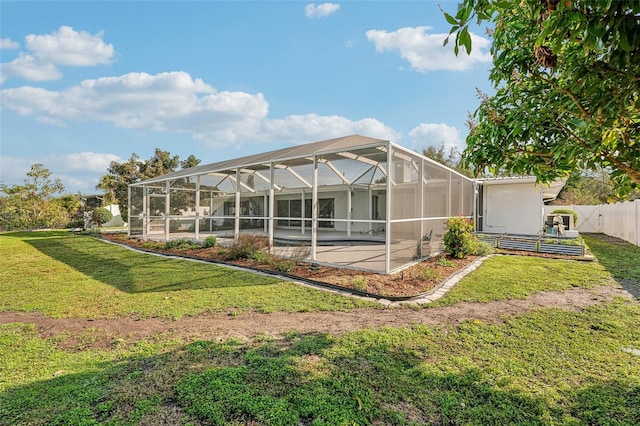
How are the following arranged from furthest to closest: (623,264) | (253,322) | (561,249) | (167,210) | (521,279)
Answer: (167,210)
(561,249)
(623,264)
(521,279)
(253,322)

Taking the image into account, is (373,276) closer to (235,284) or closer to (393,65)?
(235,284)

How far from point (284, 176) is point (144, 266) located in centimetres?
738

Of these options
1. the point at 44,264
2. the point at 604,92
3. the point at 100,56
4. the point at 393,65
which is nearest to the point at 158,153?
the point at 100,56

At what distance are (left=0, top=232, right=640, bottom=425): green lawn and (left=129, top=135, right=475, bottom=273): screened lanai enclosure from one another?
11.4 feet

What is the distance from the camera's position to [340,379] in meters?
2.75

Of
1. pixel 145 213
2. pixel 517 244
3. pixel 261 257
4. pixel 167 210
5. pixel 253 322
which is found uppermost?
pixel 167 210

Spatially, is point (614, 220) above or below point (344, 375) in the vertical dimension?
above

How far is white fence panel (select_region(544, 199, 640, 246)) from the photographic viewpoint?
12445 mm

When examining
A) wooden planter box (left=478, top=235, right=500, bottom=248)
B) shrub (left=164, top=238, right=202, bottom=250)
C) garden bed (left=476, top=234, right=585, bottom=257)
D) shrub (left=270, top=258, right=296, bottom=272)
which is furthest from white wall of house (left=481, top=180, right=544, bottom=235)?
shrub (left=164, top=238, right=202, bottom=250)

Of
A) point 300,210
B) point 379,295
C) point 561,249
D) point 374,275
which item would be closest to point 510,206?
point 561,249

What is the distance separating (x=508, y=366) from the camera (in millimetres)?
3025

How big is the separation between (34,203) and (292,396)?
2878cm

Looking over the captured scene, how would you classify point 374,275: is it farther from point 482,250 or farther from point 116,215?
point 116,215

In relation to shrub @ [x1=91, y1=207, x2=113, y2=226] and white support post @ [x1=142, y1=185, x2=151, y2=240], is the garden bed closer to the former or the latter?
white support post @ [x1=142, y1=185, x2=151, y2=240]
